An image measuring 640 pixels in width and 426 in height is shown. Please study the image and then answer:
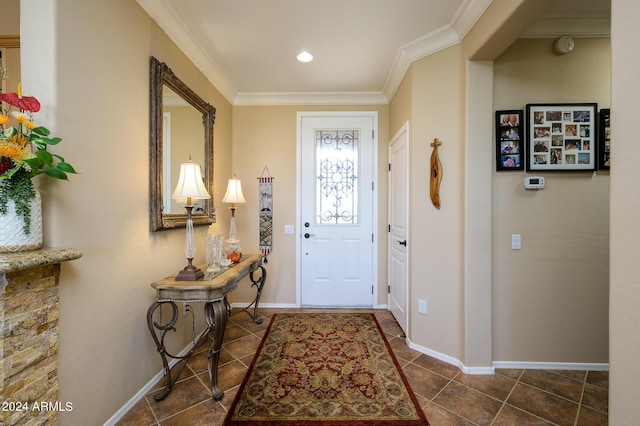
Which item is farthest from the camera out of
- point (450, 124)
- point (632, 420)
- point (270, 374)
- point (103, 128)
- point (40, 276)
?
point (450, 124)

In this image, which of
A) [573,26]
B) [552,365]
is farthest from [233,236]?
[573,26]

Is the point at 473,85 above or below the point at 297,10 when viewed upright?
below

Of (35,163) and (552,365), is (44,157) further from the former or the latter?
(552,365)

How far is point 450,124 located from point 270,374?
2.51m

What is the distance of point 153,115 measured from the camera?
6.30ft

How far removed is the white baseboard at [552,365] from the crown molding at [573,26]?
8.55 ft

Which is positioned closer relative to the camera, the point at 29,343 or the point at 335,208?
the point at 29,343

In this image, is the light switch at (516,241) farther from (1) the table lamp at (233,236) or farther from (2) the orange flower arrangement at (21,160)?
(2) the orange flower arrangement at (21,160)

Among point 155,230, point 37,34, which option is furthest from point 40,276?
point 37,34

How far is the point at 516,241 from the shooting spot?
214 centimetres

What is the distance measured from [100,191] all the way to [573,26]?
3553 millimetres

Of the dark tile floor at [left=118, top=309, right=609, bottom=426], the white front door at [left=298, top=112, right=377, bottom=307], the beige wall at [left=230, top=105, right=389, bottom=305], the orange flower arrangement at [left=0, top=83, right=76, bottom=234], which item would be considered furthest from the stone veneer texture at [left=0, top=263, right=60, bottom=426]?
the white front door at [left=298, top=112, right=377, bottom=307]

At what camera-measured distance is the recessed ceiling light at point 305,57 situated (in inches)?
101

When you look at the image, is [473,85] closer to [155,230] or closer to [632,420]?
[632,420]
